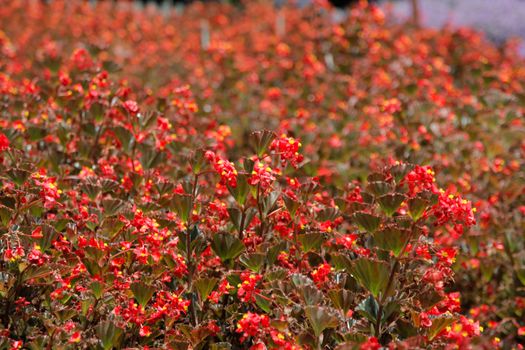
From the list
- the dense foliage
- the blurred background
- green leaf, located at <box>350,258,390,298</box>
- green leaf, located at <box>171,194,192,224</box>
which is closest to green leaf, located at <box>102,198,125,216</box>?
the dense foliage

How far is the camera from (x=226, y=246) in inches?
84.0

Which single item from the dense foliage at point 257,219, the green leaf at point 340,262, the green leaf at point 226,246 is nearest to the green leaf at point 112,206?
the dense foliage at point 257,219

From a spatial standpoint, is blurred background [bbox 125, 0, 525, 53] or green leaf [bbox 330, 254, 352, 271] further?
blurred background [bbox 125, 0, 525, 53]

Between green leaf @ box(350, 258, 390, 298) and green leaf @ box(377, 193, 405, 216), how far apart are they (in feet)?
0.86

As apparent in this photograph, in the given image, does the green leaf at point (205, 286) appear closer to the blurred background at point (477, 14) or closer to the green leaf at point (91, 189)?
the green leaf at point (91, 189)

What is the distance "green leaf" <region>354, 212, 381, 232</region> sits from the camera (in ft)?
6.97

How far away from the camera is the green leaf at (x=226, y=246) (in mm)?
2119

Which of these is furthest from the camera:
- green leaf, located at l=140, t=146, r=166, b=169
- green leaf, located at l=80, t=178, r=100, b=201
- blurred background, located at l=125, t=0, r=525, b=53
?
blurred background, located at l=125, t=0, r=525, b=53

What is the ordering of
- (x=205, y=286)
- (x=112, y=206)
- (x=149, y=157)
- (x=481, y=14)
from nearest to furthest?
(x=205, y=286) → (x=112, y=206) → (x=149, y=157) → (x=481, y=14)

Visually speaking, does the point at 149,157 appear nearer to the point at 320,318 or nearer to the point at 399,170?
the point at 399,170

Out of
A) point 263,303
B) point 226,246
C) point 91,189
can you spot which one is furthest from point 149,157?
point 263,303

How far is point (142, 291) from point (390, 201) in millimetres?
800

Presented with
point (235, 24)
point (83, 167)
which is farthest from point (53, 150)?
point (235, 24)

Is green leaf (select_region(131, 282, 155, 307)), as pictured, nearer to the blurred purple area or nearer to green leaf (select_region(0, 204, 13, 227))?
green leaf (select_region(0, 204, 13, 227))
